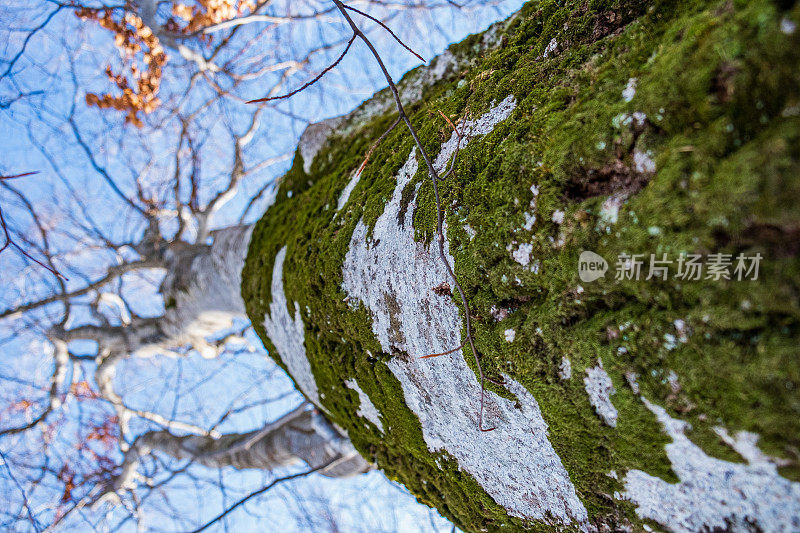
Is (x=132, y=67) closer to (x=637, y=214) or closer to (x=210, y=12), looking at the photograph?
(x=210, y=12)

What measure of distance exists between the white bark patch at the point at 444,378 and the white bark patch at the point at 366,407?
40cm

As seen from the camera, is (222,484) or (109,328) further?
(109,328)

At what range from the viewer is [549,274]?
1.04 metres

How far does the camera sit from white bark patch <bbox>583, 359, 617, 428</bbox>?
0.97 m

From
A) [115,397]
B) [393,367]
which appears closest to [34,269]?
[115,397]

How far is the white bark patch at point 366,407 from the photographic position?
212cm

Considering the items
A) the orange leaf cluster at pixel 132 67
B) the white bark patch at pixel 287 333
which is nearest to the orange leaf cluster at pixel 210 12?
the orange leaf cluster at pixel 132 67

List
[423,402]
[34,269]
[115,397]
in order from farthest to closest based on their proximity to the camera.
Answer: [115,397], [34,269], [423,402]

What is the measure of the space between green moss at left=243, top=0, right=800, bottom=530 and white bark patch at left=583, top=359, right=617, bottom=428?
0.02m

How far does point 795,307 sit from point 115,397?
6803 millimetres

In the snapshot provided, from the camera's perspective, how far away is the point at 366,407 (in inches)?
86.3

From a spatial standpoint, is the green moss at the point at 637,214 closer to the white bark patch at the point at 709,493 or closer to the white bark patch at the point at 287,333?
the white bark patch at the point at 709,493

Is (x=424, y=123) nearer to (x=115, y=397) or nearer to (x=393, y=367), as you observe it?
(x=393, y=367)

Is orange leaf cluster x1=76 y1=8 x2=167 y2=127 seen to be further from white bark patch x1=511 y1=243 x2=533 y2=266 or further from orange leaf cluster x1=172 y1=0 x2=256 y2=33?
white bark patch x1=511 y1=243 x2=533 y2=266
